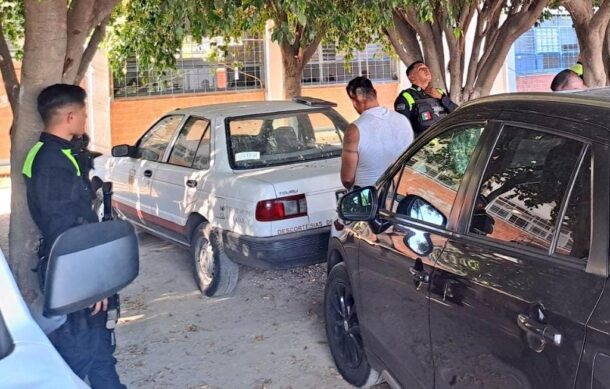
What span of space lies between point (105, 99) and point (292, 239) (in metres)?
10.4

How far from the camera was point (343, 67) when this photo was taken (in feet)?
58.2

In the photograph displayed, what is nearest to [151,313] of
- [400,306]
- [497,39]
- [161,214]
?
[161,214]

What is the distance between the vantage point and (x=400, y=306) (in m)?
3.35

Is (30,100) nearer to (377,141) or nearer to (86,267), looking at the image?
(377,141)

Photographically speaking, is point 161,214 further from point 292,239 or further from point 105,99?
point 105,99

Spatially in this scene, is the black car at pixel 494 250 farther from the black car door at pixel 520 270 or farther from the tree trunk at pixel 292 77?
the tree trunk at pixel 292 77

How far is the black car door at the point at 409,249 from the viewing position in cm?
309

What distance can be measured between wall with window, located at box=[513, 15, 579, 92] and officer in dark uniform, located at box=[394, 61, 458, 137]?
1531 centimetres

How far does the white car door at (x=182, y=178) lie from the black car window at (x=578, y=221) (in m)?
4.07

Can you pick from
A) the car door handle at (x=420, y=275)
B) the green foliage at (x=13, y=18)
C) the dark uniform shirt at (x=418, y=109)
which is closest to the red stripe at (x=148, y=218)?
the green foliage at (x=13, y=18)

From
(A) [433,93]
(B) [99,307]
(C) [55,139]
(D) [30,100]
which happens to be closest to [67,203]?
(C) [55,139]

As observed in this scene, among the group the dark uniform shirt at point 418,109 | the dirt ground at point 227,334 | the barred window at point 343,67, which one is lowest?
the dirt ground at point 227,334

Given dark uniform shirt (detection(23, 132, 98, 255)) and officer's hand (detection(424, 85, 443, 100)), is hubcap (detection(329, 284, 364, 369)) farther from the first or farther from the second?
officer's hand (detection(424, 85, 443, 100))

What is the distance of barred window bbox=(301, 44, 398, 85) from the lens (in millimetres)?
17703
